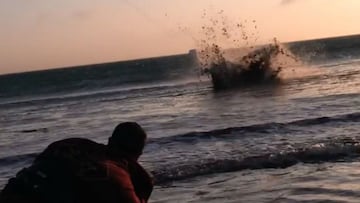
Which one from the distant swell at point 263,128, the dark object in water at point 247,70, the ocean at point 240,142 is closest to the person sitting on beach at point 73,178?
→ the ocean at point 240,142

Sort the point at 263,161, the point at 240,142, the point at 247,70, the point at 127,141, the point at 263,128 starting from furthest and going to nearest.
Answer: the point at 247,70 → the point at 263,128 → the point at 240,142 → the point at 263,161 → the point at 127,141

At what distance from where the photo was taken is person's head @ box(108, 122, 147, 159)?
3910 mm

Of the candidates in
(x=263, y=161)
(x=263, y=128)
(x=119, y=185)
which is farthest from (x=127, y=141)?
(x=263, y=128)

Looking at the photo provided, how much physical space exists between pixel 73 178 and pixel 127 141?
1.60 feet

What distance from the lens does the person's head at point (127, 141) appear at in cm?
391

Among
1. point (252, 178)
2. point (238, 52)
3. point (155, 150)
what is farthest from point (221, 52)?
point (252, 178)

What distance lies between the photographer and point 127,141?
3.91m

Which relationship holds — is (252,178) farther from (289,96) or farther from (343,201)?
(289,96)

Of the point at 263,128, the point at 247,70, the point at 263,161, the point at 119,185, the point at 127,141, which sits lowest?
the point at 247,70

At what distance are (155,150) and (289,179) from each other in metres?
4.60

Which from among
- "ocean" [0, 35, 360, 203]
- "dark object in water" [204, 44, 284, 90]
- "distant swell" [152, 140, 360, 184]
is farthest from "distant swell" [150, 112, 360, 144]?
"dark object in water" [204, 44, 284, 90]

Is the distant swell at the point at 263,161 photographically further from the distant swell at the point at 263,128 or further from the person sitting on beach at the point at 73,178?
the person sitting on beach at the point at 73,178

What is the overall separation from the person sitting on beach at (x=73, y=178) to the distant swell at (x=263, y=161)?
6.92m

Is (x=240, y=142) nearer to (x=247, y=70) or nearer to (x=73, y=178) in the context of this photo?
(x=73, y=178)
